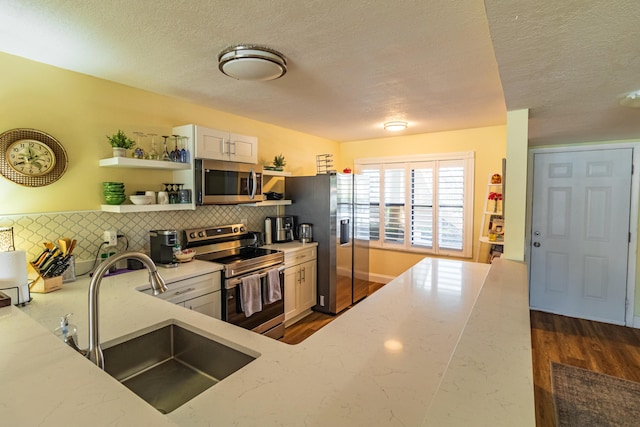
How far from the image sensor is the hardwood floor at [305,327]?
327cm

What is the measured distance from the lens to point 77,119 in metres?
2.34

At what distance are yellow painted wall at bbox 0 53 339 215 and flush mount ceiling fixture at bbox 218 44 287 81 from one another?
3.73 ft

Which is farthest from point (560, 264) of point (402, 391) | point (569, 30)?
point (402, 391)

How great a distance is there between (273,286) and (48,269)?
174 cm

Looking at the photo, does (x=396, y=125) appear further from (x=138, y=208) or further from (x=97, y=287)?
(x=97, y=287)

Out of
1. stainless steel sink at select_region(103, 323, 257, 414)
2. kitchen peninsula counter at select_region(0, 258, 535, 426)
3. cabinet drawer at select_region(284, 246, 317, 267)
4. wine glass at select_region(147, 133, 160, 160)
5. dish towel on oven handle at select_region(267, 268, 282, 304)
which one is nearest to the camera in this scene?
kitchen peninsula counter at select_region(0, 258, 535, 426)

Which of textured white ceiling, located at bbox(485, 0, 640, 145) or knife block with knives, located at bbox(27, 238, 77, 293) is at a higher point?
textured white ceiling, located at bbox(485, 0, 640, 145)

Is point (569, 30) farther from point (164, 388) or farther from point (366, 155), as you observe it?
point (366, 155)

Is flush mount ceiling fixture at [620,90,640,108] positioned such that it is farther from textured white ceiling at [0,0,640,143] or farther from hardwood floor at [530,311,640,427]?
hardwood floor at [530,311,640,427]

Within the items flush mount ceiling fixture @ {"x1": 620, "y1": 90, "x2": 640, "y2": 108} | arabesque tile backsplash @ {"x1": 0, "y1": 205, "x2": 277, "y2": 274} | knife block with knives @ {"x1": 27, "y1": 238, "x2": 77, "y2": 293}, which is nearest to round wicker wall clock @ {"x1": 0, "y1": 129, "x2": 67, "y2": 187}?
A: arabesque tile backsplash @ {"x1": 0, "y1": 205, "x2": 277, "y2": 274}

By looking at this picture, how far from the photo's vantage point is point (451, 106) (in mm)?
3078

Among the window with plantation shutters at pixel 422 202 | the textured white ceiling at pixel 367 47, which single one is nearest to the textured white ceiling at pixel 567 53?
the textured white ceiling at pixel 367 47

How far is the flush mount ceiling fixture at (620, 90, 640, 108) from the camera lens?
180cm

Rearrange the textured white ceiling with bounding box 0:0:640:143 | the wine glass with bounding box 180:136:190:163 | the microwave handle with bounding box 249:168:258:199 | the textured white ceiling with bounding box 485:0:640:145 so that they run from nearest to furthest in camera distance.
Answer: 1. the textured white ceiling with bounding box 485:0:640:145
2. the textured white ceiling with bounding box 0:0:640:143
3. the wine glass with bounding box 180:136:190:163
4. the microwave handle with bounding box 249:168:258:199
